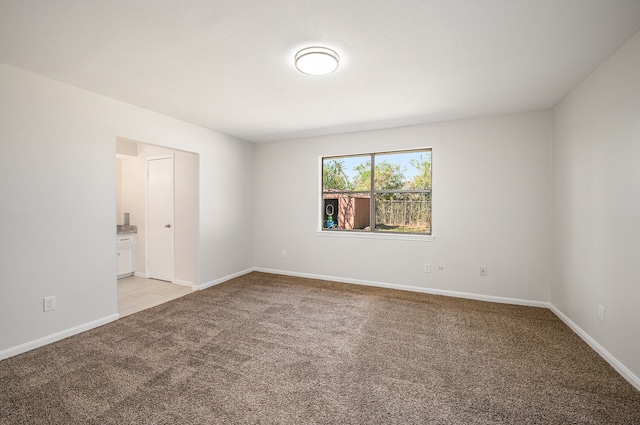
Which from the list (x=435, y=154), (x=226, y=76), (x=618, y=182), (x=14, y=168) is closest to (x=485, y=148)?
(x=435, y=154)

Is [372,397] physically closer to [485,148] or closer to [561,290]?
[561,290]

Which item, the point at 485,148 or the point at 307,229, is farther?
the point at 307,229

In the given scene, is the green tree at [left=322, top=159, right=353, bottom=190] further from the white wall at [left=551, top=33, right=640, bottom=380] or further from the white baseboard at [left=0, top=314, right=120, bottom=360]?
the white baseboard at [left=0, top=314, right=120, bottom=360]

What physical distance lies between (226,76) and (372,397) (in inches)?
112

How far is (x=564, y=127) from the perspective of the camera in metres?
3.10

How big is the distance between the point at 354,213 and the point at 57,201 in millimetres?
3733

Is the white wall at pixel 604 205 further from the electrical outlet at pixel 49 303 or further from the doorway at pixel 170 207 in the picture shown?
the electrical outlet at pixel 49 303

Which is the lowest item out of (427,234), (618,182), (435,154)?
(427,234)

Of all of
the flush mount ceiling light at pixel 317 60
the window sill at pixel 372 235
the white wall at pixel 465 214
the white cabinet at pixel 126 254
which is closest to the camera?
the flush mount ceiling light at pixel 317 60

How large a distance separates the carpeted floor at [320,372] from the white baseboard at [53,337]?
9cm

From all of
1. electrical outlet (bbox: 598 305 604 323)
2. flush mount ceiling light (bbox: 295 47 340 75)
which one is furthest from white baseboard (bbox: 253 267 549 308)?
flush mount ceiling light (bbox: 295 47 340 75)

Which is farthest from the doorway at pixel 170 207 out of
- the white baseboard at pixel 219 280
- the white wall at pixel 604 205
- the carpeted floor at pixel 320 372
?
the white wall at pixel 604 205

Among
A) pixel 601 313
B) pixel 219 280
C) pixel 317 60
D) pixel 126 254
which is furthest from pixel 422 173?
pixel 126 254

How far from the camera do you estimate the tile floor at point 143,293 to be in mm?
3523
